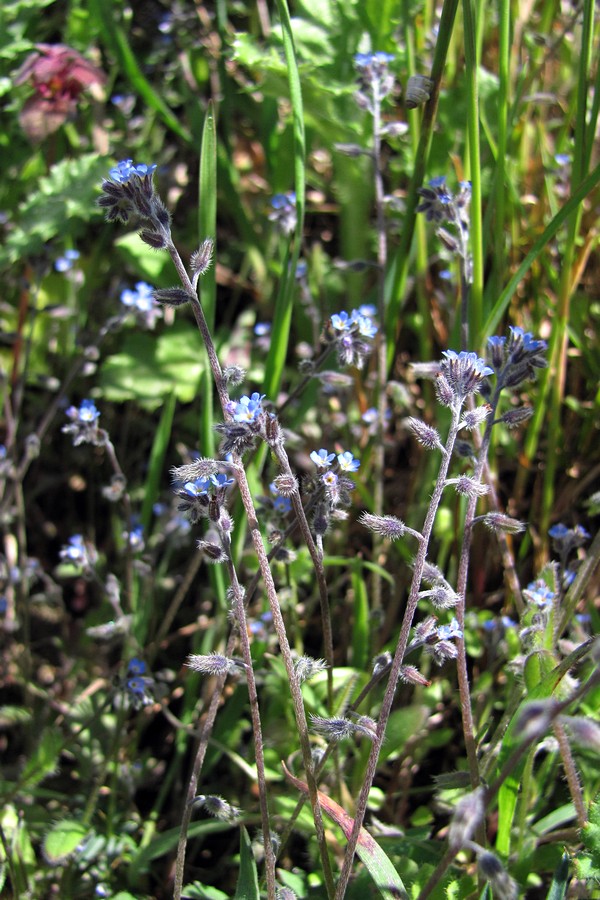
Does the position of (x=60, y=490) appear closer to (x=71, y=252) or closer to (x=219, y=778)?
(x=71, y=252)

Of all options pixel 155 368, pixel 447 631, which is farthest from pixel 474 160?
pixel 155 368

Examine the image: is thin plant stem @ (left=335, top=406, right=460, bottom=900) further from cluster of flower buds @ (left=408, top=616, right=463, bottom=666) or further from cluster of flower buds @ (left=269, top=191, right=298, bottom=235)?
cluster of flower buds @ (left=269, top=191, right=298, bottom=235)

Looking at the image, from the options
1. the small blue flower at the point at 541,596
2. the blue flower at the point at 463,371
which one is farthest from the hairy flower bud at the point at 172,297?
the small blue flower at the point at 541,596

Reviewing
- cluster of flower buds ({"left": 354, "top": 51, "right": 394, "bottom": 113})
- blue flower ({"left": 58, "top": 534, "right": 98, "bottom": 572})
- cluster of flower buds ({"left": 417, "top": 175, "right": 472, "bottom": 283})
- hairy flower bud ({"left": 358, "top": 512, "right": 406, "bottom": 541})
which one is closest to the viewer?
hairy flower bud ({"left": 358, "top": 512, "right": 406, "bottom": 541})

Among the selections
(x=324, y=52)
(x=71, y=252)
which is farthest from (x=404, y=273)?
(x=71, y=252)

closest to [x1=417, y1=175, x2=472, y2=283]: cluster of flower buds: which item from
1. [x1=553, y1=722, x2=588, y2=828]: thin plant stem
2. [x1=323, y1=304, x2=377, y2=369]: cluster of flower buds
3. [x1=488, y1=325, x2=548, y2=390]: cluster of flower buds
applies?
[x1=323, y1=304, x2=377, y2=369]: cluster of flower buds

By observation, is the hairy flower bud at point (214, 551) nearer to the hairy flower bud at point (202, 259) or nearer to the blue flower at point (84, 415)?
the hairy flower bud at point (202, 259)

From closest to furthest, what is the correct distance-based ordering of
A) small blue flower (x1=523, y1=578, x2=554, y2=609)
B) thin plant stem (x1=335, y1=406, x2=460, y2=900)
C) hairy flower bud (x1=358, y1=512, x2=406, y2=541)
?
thin plant stem (x1=335, y1=406, x2=460, y2=900), hairy flower bud (x1=358, y1=512, x2=406, y2=541), small blue flower (x1=523, y1=578, x2=554, y2=609)
